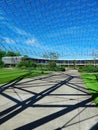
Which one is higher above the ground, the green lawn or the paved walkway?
the paved walkway

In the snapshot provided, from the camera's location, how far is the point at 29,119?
7.05m

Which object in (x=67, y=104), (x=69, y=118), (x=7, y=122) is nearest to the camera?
(x=7, y=122)

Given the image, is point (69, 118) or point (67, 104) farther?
point (67, 104)

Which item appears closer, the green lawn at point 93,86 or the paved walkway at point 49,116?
the paved walkway at point 49,116

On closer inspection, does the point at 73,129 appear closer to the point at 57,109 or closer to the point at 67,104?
the point at 57,109

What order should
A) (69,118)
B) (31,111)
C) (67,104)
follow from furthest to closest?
(67,104)
(31,111)
(69,118)

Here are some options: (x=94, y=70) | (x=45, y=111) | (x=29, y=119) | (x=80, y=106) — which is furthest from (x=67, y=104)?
(x=94, y=70)

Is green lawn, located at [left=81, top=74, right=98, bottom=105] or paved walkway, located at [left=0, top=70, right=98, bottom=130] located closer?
paved walkway, located at [left=0, top=70, right=98, bottom=130]

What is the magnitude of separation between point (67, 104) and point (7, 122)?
368 centimetres

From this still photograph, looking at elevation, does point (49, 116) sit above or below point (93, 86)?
above

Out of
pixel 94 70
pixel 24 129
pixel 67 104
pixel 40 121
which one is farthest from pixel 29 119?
pixel 94 70

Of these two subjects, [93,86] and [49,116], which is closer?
[49,116]

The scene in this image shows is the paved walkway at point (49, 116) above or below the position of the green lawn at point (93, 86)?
above

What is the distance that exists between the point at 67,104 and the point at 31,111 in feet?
6.93
